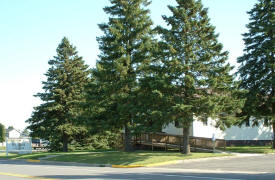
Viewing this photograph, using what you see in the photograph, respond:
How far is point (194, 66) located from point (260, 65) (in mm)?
9985

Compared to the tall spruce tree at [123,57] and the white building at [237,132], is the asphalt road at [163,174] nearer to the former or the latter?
the tall spruce tree at [123,57]

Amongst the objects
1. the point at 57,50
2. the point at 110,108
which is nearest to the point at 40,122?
the point at 57,50

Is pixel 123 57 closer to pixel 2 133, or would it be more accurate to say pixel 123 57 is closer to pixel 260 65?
pixel 260 65

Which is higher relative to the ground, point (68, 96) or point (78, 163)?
point (68, 96)

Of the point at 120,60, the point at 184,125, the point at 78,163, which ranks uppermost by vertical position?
the point at 120,60

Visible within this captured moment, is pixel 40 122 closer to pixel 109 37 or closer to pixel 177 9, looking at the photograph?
pixel 109 37

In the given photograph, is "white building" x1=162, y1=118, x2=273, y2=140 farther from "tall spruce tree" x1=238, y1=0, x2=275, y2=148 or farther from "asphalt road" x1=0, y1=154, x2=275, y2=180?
"asphalt road" x1=0, y1=154, x2=275, y2=180

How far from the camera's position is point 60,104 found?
123 feet

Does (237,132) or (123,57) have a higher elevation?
(123,57)

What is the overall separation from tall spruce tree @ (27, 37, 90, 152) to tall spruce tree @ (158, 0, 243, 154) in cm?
1446

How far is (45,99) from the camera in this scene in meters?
37.5

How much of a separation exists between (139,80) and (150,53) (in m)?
3.06

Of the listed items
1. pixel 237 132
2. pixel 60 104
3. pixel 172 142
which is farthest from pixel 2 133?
pixel 172 142

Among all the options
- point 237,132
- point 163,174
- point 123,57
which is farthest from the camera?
point 237,132
